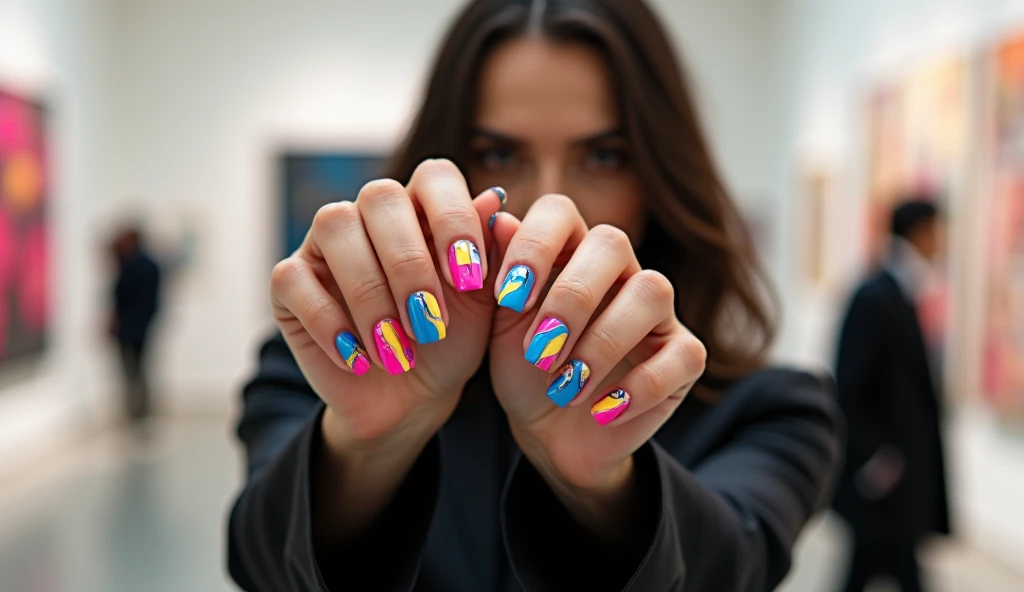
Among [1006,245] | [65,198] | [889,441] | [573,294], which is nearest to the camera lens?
[573,294]

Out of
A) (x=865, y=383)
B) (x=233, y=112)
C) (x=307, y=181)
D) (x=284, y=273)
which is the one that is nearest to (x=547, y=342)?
(x=284, y=273)

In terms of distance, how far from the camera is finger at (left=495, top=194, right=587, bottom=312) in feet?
2.91

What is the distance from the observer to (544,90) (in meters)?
1.40

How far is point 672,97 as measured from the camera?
1.58 m

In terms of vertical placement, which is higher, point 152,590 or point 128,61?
point 128,61

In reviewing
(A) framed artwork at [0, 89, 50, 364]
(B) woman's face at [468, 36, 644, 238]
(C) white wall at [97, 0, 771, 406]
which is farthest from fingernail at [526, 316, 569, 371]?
(C) white wall at [97, 0, 771, 406]

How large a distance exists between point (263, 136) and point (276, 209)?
0.93 meters

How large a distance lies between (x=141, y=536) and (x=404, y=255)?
6.10m

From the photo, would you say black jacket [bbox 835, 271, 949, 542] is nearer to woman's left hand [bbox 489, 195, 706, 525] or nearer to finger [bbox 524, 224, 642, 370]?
woman's left hand [bbox 489, 195, 706, 525]

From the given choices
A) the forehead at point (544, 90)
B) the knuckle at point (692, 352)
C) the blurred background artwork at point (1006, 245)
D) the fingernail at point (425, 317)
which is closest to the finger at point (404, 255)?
the fingernail at point (425, 317)

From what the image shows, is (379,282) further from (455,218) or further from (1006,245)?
(1006,245)

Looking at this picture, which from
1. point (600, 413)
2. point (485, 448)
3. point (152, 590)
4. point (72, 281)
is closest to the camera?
point (600, 413)

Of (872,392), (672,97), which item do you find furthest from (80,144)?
(672,97)

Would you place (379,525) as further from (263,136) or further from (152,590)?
(263,136)
